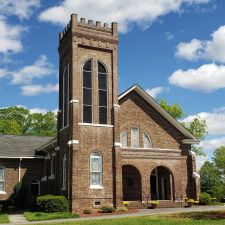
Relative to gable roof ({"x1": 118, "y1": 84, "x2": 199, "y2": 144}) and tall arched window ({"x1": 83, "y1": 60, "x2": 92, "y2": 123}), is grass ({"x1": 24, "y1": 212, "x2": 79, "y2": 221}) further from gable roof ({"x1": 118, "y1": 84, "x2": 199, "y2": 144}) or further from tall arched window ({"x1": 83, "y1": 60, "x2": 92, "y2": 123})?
gable roof ({"x1": 118, "y1": 84, "x2": 199, "y2": 144})

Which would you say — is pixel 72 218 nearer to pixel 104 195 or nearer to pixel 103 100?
pixel 104 195

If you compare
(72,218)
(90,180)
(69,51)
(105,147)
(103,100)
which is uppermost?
(69,51)

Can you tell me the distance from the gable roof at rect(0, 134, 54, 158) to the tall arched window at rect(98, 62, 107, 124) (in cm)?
1073

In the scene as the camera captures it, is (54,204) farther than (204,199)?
No

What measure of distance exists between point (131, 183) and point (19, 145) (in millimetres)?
12905

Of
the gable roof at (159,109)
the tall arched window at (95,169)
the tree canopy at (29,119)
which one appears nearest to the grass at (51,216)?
the tall arched window at (95,169)

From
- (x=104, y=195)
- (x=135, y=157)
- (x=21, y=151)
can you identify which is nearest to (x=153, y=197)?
(x=135, y=157)

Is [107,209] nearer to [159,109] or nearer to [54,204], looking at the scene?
[54,204]

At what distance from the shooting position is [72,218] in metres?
23.6

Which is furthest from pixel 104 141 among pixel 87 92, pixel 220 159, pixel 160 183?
pixel 220 159

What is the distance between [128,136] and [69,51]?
8.11 metres

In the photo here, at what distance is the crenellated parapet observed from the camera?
95.4 feet

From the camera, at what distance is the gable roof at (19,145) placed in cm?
3594

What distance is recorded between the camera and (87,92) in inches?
1136
